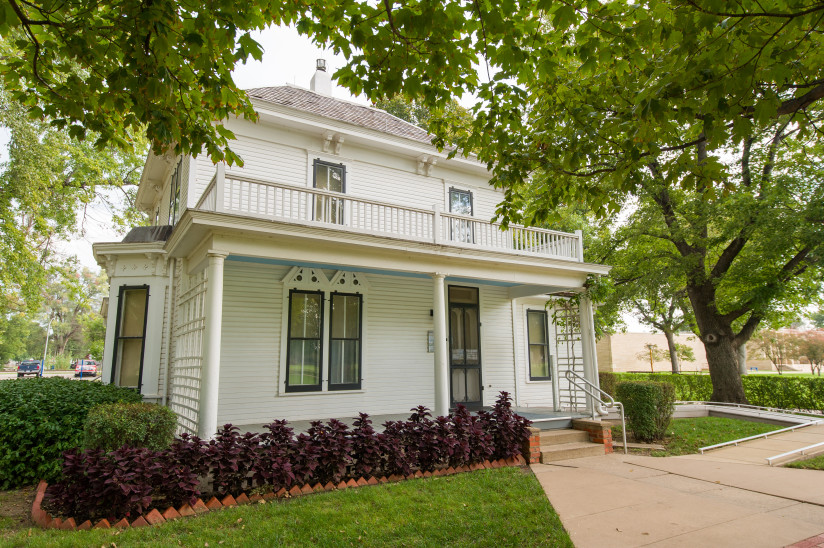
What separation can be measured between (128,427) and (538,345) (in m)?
10.3

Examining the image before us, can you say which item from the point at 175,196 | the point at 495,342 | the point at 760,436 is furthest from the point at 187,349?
the point at 760,436

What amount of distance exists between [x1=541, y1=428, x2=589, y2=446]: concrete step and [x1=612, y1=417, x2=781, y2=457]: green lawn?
1.28m

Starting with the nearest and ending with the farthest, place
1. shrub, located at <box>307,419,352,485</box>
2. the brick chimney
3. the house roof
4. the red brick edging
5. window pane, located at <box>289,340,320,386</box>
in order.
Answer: the red brick edging → shrub, located at <box>307,419,352,485</box> → window pane, located at <box>289,340,320,386</box> → the house roof → the brick chimney

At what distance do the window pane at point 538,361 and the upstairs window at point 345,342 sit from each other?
17.1 feet

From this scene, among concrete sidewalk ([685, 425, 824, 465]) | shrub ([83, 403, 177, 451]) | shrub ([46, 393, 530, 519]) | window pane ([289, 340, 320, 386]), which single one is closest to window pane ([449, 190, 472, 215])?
window pane ([289, 340, 320, 386])

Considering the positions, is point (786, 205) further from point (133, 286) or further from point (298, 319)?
point (133, 286)

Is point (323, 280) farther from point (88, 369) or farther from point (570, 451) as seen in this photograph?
point (88, 369)

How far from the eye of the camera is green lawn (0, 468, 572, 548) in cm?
451

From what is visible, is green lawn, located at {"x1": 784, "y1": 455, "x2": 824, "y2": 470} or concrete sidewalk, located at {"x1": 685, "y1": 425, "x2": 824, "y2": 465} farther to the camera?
concrete sidewalk, located at {"x1": 685, "y1": 425, "x2": 824, "y2": 465}

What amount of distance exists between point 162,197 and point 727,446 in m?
15.5

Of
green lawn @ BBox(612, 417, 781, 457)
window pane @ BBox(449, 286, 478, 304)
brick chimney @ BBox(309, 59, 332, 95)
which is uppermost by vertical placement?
brick chimney @ BBox(309, 59, 332, 95)

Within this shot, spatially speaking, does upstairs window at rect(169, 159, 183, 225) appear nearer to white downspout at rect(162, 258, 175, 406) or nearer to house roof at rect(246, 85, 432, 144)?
white downspout at rect(162, 258, 175, 406)

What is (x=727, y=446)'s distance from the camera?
9641mm

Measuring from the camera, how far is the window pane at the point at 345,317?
1054cm
